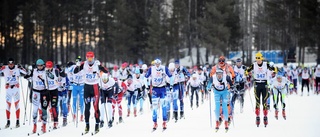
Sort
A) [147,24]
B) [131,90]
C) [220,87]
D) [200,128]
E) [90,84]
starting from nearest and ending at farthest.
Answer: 1. [90,84]
2. [220,87]
3. [200,128]
4. [131,90]
5. [147,24]

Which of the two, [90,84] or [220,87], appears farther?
[220,87]

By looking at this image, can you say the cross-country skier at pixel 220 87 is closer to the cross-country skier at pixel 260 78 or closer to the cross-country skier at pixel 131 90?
the cross-country skier at pixel 260 78

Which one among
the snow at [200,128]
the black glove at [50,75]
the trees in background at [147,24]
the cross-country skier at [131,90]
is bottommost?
the snow at [200,128]

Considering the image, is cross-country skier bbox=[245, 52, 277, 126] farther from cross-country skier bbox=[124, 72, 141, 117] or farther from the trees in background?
the trees in background

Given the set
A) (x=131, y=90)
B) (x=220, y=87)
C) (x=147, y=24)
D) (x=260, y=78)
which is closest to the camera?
(x=220, y=87)

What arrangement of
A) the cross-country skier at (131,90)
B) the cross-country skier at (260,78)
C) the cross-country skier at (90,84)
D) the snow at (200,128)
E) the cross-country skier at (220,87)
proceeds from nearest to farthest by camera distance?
the snow at (200,128)
the cross-country skier at (90,84)
the cross-country skier at (220,87)
the cross-country skier at (260,78)
the cross-country skier at (131,90)

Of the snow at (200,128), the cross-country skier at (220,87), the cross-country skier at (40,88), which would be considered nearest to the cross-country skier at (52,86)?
the cross-country skier at (40,88)

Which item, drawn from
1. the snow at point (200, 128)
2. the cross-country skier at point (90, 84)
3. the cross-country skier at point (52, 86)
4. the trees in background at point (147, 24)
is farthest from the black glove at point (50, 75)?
the trees in background at point (147, 24)

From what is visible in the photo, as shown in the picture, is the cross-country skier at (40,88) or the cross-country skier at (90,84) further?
the cross-country skier at (40,88)

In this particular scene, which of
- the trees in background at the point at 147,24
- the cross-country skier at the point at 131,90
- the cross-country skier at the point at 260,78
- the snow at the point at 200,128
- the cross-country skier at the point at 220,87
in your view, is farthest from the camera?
the trees in background at the point at 147,24

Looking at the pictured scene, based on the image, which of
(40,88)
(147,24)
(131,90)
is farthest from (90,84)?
(147,24)

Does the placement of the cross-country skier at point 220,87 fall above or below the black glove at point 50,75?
below

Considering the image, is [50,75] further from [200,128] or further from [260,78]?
[260,78]

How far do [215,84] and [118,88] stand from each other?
14.4 feet
